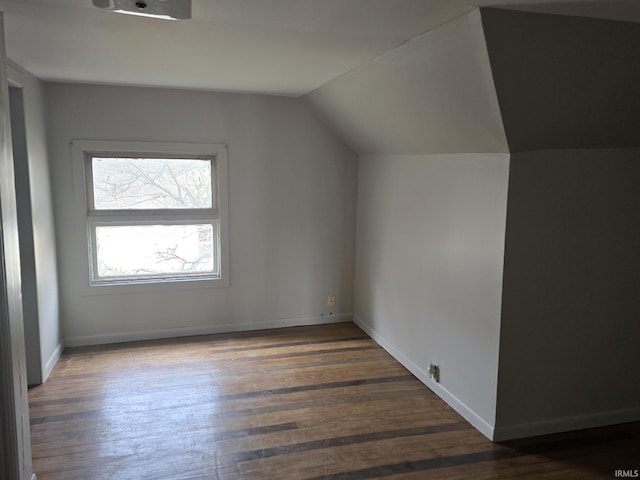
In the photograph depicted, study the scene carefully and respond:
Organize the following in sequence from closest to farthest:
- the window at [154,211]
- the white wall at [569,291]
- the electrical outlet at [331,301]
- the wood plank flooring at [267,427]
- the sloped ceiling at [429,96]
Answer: the sloped ceiling at [429,96]
the wood plank flooring at [267,427]
the white wall at [569,291]
the window at [154,211]
the electrical outlet at [331,301]

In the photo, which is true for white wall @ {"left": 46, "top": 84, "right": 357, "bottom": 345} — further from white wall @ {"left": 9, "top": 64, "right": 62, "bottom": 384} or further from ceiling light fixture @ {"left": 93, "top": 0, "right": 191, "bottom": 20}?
ceiling light fixture @ {"left": 93, "top": 0, "right": 191, "bottom": 20}

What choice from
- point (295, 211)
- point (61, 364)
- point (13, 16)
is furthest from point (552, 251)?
point (61, 364)

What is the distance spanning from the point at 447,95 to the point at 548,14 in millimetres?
656

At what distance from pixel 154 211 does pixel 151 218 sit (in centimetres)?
6

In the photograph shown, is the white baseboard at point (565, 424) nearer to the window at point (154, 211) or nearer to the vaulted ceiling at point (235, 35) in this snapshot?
the vaulted ceiling at point (235, 35)

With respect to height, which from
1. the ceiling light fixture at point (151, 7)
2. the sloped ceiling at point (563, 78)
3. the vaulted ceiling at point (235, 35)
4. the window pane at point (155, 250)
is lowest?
the window pane at point (155, 250)

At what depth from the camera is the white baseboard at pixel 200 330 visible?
4.04 metres

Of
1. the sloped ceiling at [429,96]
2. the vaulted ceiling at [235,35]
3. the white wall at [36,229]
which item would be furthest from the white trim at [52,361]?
the sloped ceiling at [429,96]

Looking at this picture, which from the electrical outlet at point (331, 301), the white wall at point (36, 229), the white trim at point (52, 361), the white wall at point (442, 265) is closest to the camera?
the white wall at point (442, 265)

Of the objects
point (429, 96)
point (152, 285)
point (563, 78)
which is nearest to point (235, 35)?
point (429, 96)

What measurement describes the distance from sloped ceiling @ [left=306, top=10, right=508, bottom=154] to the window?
129cm

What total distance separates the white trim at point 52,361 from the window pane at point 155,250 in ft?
2.09

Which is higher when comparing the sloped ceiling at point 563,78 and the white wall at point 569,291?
the sloped ceiling at point 563,78

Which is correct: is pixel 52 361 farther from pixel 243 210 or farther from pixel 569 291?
pixel 569 291
